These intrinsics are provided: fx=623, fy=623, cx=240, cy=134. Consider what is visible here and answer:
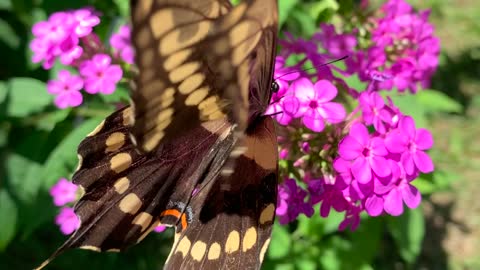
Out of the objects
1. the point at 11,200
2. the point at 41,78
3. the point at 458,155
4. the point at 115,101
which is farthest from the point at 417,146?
the point at 458,155

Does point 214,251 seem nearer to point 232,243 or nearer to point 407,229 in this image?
point 232,243

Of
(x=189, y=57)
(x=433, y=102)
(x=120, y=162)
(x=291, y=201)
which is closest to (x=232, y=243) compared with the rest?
(x=291, y=201)

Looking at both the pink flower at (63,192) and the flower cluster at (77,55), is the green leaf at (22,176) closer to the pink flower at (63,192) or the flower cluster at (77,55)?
the pink flower at (63,192)

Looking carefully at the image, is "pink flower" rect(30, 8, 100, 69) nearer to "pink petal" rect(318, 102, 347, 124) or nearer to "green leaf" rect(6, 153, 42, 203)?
"green leaf" rect(6, 153, 42, 203)

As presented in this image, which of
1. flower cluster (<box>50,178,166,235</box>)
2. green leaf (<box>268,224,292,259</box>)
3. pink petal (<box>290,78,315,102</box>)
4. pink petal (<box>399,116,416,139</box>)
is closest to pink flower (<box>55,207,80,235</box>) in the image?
flower cluster (<box>50,178,166,235</box>)

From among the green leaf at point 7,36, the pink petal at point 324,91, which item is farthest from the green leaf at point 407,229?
the green leaf at point 7,36
